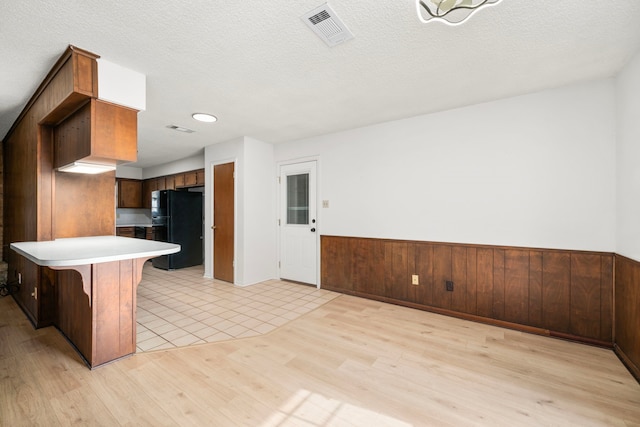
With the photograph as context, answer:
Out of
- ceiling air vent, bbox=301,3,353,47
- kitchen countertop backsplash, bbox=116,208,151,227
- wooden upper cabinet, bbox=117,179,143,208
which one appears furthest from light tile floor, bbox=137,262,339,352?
kitchen countertop backsplash, bbox=116,208,151,227

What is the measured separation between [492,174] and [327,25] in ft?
7.39

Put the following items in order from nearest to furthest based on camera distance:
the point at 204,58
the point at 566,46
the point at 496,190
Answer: the point at 566,46 → the point at 204,58 → the point at 496,190

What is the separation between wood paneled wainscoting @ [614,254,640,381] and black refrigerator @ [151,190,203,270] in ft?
20.4

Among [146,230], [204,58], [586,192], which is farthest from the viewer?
[146,230]

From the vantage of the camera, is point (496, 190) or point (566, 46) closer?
point (566, 46)

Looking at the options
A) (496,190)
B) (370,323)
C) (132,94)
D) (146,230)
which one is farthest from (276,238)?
(146,230)

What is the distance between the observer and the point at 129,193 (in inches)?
264

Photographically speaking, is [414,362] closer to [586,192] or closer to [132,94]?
[586,192]

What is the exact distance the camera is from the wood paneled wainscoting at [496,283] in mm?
2406

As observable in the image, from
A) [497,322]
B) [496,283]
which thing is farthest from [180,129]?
[497,322]

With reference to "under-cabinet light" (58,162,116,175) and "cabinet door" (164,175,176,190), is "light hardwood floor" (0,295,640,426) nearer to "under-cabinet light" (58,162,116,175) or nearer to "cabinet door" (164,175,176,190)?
"under-cabinet light" (58,162,116,175)

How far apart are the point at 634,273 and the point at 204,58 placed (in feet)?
11.6

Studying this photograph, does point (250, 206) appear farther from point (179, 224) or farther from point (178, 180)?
point (178, 180)

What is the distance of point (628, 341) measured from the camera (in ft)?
Answer: 6.75
